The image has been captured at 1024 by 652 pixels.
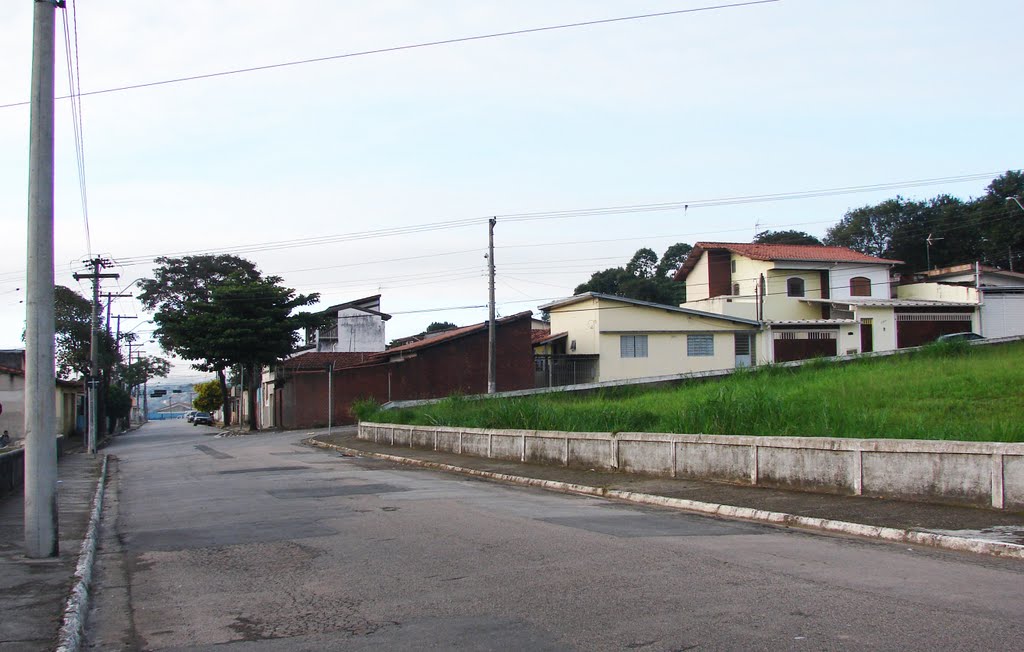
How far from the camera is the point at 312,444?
3597cm

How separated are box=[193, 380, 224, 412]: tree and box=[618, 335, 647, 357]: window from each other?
2347 inches

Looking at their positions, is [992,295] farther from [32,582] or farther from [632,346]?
[32,582]

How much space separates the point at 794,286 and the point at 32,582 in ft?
176

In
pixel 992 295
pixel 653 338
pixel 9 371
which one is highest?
pixel 992 295

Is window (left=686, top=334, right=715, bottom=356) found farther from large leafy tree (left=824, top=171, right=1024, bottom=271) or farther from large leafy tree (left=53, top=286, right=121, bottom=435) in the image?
large leafy tree (left=53, top=286, right=121, bottom=435)

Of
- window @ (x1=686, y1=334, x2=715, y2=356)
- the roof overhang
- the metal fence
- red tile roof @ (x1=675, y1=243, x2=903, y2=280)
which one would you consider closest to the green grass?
Result: the roof overhang

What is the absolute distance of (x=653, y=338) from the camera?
51719 mm

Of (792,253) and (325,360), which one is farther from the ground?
(792,253)

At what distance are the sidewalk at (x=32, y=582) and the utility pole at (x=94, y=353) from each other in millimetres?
22758

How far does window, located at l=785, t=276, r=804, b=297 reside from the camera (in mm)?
56500

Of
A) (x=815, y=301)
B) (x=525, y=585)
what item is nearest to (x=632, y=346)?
(x=815, y=301)

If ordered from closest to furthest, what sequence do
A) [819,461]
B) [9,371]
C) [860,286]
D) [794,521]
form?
[794,521]
[819,461]
[9,371]
[860,286]

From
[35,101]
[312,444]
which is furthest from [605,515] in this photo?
[312,444]

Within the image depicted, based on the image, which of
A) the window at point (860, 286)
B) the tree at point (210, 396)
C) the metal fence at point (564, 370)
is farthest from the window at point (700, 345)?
the tree at point (210, 396)
